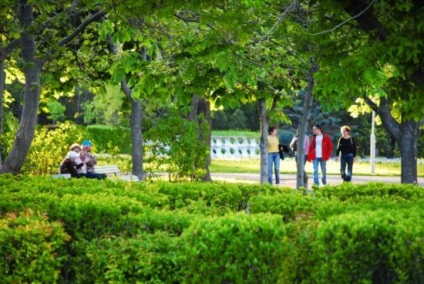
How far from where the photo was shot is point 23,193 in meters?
8.92

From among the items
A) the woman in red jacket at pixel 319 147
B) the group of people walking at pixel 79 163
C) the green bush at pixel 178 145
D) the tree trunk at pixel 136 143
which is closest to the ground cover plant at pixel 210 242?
the group of people walking at pixel 79 163

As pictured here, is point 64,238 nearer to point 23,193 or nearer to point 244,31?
point 23,193

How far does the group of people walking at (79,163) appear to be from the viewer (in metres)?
17.2

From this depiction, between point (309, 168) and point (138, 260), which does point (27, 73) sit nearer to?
point (138, 260)

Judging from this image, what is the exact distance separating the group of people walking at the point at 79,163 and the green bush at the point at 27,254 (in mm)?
10224

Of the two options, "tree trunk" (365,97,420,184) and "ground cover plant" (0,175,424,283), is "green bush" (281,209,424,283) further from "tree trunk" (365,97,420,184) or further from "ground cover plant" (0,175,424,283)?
"tree trunk" (365,97,420,184)

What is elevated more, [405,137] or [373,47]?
[373,47]

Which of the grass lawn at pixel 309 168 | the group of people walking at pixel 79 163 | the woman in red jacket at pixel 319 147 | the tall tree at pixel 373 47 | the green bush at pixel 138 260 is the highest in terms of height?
the tall tree at pixel 373 47

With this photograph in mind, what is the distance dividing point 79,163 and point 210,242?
38.6 feet

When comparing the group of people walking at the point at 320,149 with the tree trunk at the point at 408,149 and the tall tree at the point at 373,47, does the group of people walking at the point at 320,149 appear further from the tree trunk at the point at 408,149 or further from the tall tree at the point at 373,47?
the tall tree at the point at 373,47

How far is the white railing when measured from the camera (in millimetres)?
46375

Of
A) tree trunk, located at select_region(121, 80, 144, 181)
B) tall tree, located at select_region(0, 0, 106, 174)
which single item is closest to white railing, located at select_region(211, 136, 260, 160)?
tree trunk, located at select_region(121, 80, 144, 181)

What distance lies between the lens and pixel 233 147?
4662cm

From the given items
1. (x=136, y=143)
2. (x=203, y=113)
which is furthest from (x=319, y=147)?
(x=136, y=143)
